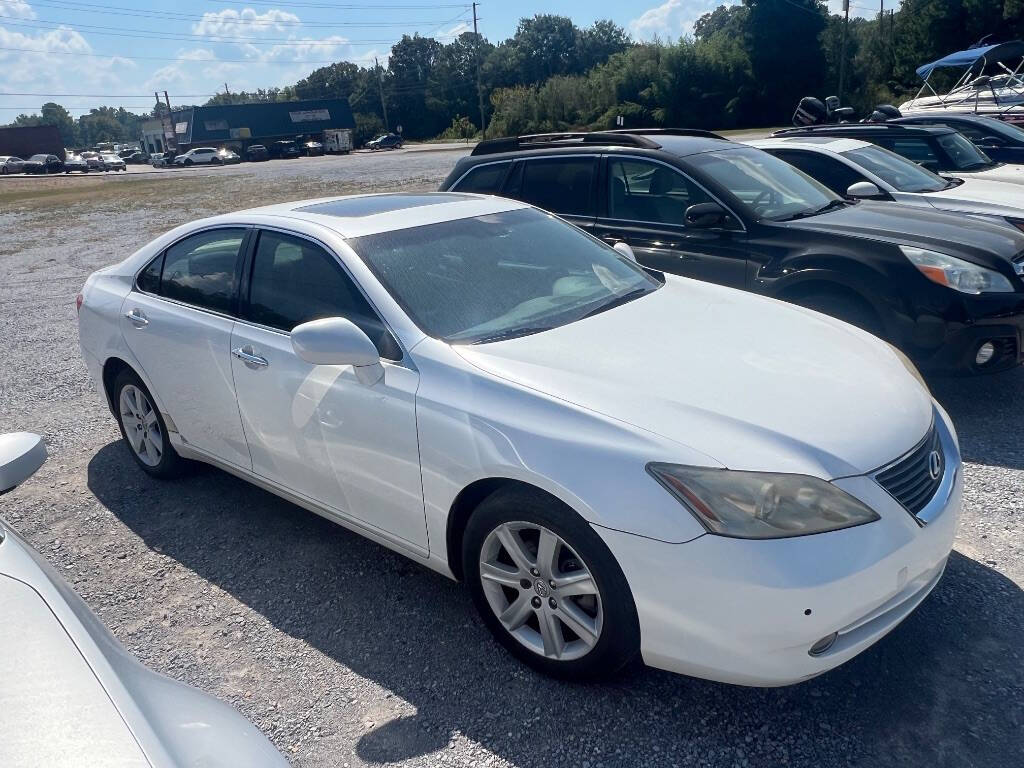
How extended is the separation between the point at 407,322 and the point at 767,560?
160cm

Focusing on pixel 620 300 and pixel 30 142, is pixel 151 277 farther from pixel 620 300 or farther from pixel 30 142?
pixel 30 142

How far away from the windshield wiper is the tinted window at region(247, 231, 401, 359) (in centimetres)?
91

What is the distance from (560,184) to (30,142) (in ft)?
263

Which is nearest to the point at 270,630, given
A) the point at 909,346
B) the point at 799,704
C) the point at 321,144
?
the point at 799,704

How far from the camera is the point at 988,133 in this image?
1101cm

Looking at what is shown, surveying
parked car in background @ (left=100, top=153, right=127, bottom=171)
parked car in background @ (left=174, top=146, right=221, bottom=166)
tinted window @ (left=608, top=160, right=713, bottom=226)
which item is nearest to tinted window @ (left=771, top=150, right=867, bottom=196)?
tinted window @ (left=608, top=160, right=713, bottom=226)

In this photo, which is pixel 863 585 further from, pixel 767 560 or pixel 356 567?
pixel 356 567

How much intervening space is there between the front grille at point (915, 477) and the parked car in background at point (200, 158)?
68098mm

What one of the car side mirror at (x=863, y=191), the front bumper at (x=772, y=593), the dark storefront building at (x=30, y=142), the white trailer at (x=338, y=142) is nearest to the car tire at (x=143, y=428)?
the front bumper at (x=772, y=593)

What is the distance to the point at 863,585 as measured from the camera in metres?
2.38

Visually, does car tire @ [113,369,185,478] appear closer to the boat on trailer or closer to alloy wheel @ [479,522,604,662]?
alloy wheel @ [479,522,604,662]

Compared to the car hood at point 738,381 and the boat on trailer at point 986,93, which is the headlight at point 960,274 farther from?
the boat on trailer at point 986,93

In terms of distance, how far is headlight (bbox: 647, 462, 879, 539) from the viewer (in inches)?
92.8

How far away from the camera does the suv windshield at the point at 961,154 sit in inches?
373
